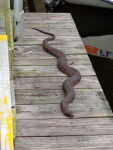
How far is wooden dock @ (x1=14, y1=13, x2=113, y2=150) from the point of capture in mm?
2961

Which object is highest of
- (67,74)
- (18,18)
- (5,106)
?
(5,106)

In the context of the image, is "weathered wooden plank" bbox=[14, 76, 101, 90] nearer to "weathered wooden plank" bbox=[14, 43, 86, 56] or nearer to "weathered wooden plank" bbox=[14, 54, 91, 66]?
"weathered wooden plank" bbox=[14, 54, 91, 66]

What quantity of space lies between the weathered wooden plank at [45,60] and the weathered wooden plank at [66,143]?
128 cm

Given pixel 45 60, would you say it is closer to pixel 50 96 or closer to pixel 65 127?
pixel 50 96

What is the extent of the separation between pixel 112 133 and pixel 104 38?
4144mm

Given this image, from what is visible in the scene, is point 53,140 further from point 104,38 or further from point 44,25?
point 104,38

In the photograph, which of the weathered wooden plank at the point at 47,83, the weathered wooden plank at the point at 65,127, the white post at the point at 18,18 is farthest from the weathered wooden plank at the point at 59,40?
the weathered wooden plank at the point at 65,127

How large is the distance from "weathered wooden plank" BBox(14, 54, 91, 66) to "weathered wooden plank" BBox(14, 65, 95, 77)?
0.28ft

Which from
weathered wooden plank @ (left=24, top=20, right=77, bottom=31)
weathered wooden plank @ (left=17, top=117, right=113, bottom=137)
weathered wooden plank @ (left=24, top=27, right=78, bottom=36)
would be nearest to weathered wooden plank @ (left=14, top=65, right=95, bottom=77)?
weathered wooden plank @ (left=17, top=117, right=113, bottom=137)

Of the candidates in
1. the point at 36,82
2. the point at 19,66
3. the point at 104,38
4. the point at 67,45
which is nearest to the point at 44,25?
the point at 67,45

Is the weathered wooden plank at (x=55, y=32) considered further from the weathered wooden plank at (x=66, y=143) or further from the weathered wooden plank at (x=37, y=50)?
the weathered wooden plank at (x=66, y=143)

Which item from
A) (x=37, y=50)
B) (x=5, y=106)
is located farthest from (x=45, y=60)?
(x=5, y=106)

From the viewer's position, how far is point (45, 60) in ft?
13.8

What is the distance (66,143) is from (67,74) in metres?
1.13
